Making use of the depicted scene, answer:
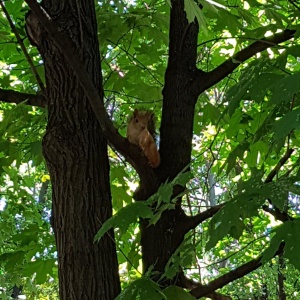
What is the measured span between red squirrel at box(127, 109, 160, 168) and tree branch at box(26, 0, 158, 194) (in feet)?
0.28

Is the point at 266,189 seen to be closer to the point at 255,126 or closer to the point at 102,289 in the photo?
the point at 102,289

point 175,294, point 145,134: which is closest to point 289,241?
point 175,294

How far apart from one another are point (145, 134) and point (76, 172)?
34cm

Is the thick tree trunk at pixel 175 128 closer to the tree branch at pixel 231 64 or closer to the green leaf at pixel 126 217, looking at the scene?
the tree branch at pixel 231 64

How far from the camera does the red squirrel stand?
1.57 metres

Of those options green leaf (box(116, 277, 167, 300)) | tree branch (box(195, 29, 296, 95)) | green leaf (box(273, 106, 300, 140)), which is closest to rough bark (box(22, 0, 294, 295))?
tree branch (box(195, 29, 296, 95))

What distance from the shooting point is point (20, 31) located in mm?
1867

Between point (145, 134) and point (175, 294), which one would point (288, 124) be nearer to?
point (175, 294)

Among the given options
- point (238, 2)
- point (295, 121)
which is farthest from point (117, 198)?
point (295, 121)

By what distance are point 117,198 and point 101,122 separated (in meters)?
0.78

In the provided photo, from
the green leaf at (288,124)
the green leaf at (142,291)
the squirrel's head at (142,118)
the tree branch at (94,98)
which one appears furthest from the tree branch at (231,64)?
the green leaf at (288,124)

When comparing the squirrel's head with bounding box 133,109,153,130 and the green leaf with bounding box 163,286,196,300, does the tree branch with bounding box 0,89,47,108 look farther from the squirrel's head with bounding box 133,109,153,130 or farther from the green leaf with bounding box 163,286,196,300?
the green leaf with bounding box 163,286,196,300

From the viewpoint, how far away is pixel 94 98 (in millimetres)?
1312

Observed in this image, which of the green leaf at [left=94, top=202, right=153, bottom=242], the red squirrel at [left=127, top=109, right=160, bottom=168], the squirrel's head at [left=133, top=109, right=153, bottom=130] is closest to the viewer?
the green leaf at [left=94, top=202, right=153, bottom=242]
